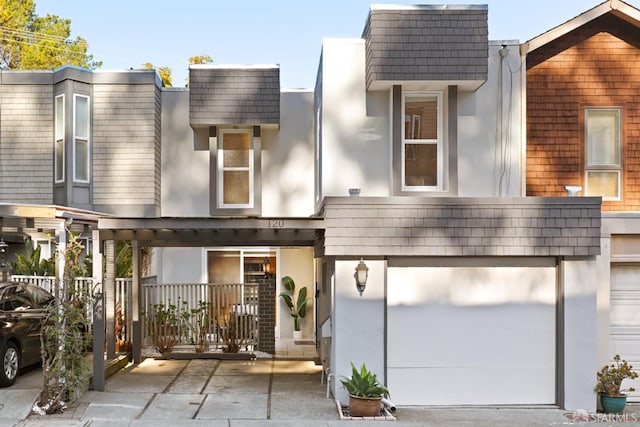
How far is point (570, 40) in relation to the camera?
10.6 meters

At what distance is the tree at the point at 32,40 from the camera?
25600mm

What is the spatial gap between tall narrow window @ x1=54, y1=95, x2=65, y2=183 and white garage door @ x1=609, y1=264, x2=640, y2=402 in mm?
11337

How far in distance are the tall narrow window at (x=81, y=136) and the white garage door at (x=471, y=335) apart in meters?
8.07

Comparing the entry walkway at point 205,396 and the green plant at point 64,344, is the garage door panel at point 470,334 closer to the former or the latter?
the entry walkway at point 205,396

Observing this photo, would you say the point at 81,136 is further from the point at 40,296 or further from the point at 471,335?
the point at 471,335

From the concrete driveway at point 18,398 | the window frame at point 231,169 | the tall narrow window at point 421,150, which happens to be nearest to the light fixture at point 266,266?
the window frame at point 231,169

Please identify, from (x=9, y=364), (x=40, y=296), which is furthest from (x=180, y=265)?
(x=9, y=364)

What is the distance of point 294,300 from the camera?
15.6 metres

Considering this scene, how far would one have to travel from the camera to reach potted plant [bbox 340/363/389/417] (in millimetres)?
8625

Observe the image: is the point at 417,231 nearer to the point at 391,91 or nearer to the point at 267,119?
the point at 391,91

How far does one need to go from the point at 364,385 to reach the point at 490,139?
456 centimetres

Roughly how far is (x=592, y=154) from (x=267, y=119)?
6722 millimetres

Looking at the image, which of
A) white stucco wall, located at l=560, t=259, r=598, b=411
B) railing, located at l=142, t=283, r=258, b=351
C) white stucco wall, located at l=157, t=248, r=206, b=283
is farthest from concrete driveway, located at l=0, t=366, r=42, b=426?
white stucco wall, located at l=560, t=259, r=598, b=411

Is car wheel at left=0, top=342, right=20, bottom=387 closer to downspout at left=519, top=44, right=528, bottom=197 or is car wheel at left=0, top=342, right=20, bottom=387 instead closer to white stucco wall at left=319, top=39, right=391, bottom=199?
white stucco wall at left=319, top=39, right=391, bottom=199
